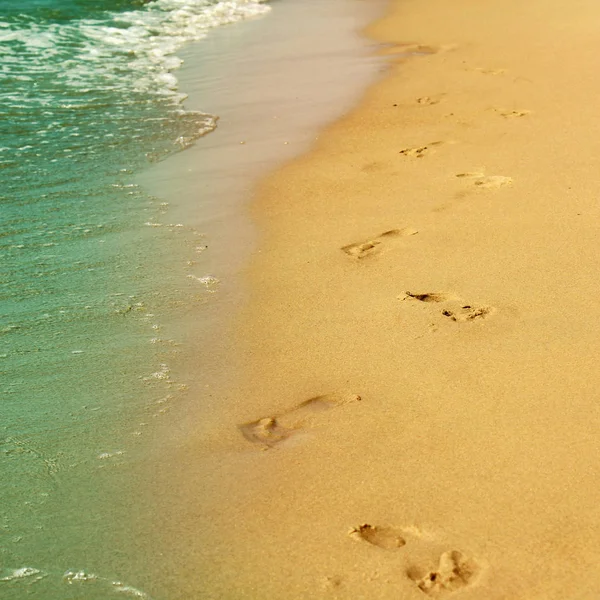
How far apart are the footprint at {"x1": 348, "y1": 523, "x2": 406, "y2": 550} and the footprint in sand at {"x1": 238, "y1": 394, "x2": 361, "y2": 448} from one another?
0.51 m

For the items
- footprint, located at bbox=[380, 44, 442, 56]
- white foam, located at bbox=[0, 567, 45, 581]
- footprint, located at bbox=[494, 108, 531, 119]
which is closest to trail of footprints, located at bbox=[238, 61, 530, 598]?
white foam, located at bbox=[0, 567, 45, 581]

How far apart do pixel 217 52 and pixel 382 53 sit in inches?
67.2

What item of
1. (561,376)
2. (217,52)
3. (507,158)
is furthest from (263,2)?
(561,376)

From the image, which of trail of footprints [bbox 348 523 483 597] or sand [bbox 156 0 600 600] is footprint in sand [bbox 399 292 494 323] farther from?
trail of footprints [bbox 348 523 483 597]

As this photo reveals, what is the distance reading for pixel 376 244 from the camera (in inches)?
161

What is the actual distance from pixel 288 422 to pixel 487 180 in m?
2.40

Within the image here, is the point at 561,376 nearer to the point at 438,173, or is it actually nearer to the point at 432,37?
the point at 438,173

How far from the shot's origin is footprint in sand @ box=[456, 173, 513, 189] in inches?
182

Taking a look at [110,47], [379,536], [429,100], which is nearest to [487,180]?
[429,100]

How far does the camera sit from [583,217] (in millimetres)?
4078

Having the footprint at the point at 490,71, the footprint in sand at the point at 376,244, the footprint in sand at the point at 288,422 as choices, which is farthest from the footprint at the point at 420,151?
the footprint in sand at the point at 288,422

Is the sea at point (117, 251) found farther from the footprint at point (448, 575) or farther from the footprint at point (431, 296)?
the footprint at point (431, 296)

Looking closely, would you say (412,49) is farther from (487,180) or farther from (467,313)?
(467,313)

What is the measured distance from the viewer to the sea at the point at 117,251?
96.6 inches
